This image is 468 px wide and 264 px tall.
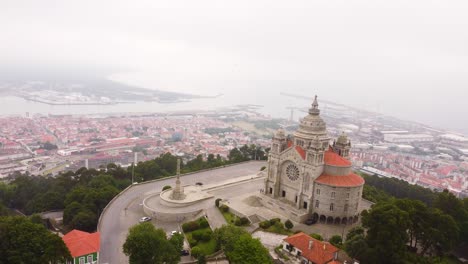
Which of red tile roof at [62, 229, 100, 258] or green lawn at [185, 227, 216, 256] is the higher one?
red tile roof at [62, 229, 100, 258]

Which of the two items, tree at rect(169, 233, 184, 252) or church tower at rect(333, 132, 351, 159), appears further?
church tower at rect(333, 132, 351, 159)

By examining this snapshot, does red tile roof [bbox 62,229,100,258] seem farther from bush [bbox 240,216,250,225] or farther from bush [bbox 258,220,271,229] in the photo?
bush [bbox 258,220,271,229]

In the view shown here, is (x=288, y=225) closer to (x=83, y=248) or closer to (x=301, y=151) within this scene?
(x=301, y=151)

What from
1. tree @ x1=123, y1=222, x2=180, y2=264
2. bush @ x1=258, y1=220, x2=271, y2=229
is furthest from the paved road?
bush @ x1=258, y1=220, x2=271, y2=229

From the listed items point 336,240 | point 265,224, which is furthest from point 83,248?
point 336,240

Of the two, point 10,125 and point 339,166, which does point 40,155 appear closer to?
point 10,125

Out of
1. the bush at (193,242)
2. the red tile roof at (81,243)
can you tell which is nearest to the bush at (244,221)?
the bush at (193,242)

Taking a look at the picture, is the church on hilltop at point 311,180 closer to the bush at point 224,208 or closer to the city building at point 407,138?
the bush at point 224,208
